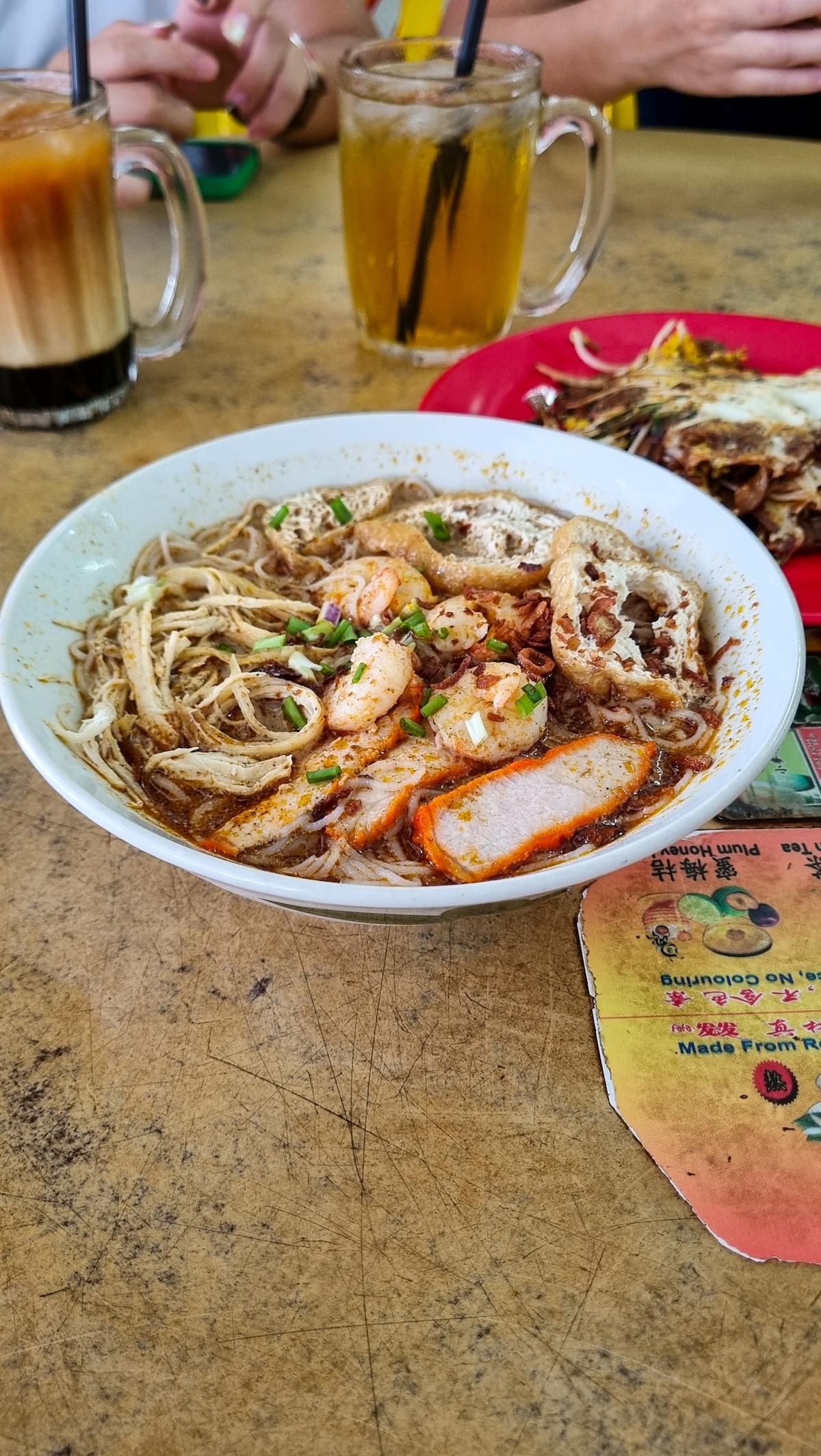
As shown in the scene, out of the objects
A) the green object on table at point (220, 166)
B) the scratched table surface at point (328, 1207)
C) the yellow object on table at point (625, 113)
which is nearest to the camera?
the scratched table surface at point (328, 1207)

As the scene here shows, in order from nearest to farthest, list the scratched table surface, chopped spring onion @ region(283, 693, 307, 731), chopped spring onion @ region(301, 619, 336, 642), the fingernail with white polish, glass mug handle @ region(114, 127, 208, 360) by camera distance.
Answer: the scratched table surface
chopped spring onion @ region(283, 693, 307, 731)
chopped spring onion @ region(301, 619, 336, 642)
glass mug handle @ region(114, 127, 208, 360)
the fingernail with white polish

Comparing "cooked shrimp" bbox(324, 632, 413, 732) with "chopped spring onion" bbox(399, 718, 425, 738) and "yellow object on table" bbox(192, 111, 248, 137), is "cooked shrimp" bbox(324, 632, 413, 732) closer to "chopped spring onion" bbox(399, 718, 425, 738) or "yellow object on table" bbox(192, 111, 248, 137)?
"chopped spring onion" bbox(399, 718, 425, 738)

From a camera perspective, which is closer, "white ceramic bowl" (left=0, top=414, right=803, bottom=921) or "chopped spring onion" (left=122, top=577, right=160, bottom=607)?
"white ceramic bowl" (left=0, top=414, right=803, bottom=921)

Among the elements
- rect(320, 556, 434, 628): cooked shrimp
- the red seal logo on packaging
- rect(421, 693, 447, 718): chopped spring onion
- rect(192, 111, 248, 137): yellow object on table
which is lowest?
the red seal logo on packaging

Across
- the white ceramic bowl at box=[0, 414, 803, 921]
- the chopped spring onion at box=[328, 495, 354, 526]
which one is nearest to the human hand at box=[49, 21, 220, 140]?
the white ceramic bowl at box=[0, 414, 803, 921]

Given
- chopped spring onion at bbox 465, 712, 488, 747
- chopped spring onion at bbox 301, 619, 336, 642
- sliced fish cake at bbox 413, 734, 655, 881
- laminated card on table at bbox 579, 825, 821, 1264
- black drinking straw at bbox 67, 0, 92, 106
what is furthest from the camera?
black drinking straw at bbox 67, 0, 92, 106

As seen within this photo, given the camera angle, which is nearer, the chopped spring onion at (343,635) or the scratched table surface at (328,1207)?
the scratched table surface at (328,1207)

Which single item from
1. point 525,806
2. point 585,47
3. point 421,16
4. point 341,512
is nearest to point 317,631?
point 341,512

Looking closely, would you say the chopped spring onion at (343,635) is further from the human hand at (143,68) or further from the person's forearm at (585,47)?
the person's forearm at (585,47)

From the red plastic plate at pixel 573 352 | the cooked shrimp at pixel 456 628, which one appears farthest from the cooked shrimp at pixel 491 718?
the red plastic plate at pixel 573 352
